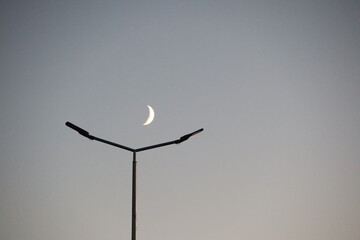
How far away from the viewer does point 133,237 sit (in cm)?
713

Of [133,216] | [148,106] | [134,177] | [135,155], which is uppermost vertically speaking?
[148,106]

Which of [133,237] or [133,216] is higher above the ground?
[133,216]

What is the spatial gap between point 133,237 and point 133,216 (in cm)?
44

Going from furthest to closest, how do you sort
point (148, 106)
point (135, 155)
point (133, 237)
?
point (148, 106)
point (135, 155)
point (133, 237)

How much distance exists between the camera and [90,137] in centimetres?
757

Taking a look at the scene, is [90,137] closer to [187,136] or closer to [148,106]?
[187,136]

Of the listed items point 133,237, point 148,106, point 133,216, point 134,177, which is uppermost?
point 148,106

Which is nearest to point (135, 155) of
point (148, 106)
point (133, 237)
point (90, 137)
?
point (90, 137)

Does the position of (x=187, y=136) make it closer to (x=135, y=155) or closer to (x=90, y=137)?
(x=135, y=155)

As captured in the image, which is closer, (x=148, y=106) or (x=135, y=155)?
(x=135, y=155)

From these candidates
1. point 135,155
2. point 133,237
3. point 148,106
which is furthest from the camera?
point 148,106

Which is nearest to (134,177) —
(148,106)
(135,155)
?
(135,155)

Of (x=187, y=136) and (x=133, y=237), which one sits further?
(x=187, y=136)

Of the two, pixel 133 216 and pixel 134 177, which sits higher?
pixel 134 177
